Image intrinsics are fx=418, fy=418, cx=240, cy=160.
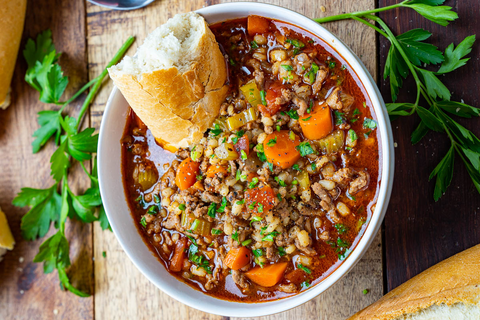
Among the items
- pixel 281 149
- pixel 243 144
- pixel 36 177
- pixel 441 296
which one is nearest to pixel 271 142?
pixel 281 149

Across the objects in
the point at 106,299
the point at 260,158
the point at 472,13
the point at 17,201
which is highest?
the point at 472,13

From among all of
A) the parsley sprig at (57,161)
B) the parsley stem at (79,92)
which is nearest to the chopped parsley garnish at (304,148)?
the parsley sprig at (57,161)

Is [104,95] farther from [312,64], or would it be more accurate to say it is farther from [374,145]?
[374,145]

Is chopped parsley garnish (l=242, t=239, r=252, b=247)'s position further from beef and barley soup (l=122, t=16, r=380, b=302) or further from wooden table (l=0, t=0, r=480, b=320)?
wooden table (l=0, t=0, r=480, b=320)

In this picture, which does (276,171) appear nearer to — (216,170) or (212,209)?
(216,170)

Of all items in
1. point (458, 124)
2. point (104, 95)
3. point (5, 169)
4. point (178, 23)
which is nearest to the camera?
point (178, 23)

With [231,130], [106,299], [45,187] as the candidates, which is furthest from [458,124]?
[45,187]

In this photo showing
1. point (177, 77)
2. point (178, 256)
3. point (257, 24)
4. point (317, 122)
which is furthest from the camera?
point (178, 256)
